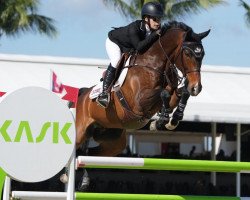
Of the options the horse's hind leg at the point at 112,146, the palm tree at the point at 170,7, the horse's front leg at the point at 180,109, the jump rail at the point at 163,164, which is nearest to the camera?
the jump rail at the point at 163,164

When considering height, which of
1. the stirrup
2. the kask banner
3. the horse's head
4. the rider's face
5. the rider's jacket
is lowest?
the kask banner

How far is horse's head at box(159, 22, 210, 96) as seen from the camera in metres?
7.72

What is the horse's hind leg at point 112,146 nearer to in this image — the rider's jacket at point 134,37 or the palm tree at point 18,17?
the rider's jacket at point 134,37

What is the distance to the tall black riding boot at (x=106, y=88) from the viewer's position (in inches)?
332

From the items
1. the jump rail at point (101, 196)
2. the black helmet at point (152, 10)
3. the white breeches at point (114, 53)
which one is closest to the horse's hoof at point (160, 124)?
the white breeches at point (114, 53)

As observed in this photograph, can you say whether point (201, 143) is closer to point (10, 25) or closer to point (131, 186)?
point (131, 186)

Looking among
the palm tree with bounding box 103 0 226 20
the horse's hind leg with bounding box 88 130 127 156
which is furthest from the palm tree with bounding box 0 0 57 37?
the horse's hind leg with bounding box 88 130 127 156

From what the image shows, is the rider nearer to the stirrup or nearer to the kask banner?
the stirrup

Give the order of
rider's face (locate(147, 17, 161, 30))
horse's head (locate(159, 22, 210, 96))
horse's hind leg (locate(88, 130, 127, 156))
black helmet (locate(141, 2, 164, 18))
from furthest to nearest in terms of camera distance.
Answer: horse's hind leg (locate(88, 130, 127, 156)) < rider's face (locate(147, 17, 161, 30)) < black helmet (locate(141, 2, 164, 18)) < horse's head (locate(159, 22, 210, 96))

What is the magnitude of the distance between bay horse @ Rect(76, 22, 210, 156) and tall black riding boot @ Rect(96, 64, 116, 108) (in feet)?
0.32

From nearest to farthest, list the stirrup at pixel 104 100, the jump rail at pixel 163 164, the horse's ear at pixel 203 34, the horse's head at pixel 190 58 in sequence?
the jump rail at pixel 163 164 → the horse's head at pixel 190 58 → the horse's ear at pixel 203 34 → the stirrup at pixel 104 100

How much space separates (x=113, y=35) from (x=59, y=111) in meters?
3.18

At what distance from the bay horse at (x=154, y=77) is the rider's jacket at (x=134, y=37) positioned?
0.09 m

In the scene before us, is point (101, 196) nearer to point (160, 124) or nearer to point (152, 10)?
point (160, 124)
